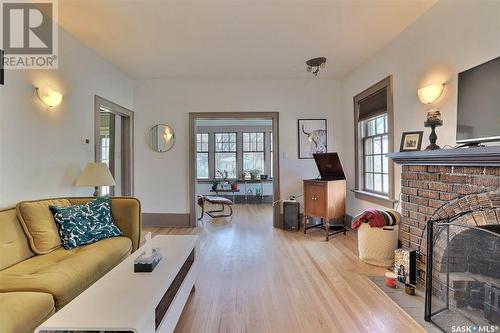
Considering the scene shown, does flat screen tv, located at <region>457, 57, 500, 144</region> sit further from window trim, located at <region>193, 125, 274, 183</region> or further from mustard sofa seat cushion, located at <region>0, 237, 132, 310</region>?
window trim, located at <region>193, 125, 274, 183</region>

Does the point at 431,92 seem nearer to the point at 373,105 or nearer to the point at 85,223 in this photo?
the point at 373,105

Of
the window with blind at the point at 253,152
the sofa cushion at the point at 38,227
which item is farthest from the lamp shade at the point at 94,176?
the window with blind at the point at 253,152

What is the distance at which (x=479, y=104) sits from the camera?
2.02 metres

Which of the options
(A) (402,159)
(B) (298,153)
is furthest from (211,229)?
(A) (402,159)

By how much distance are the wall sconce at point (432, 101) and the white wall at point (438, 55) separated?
6 centimetres

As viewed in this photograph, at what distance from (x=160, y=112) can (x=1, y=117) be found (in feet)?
8.89

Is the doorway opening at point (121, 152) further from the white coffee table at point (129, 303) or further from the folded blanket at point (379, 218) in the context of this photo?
the folded blanket at point (379, 218)

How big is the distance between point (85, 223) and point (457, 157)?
125 inches

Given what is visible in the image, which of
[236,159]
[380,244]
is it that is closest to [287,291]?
[380,244]

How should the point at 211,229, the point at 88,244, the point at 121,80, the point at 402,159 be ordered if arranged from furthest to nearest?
1. the point at 211,229
2. the point at 121,80
3. the point at 402,159
4. the point at 88,244

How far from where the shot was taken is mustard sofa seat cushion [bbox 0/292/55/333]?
1288 mm

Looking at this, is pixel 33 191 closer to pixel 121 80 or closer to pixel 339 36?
pixel 121 80

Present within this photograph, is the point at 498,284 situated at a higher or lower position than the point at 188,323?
higher

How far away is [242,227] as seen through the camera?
16.1ft
